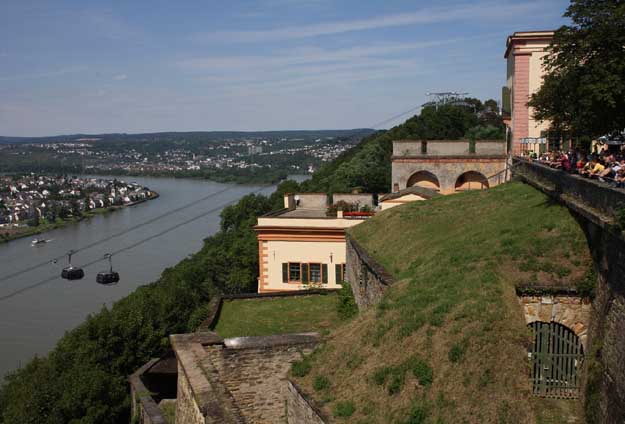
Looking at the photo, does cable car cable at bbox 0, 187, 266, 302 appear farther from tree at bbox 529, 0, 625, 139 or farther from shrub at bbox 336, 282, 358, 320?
tree at bbox 529, 0, 625, 139

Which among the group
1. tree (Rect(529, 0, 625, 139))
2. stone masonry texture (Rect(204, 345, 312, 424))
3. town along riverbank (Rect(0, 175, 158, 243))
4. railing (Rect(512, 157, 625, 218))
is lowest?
town along riverbank (Rect(0, 175, 158, 243))

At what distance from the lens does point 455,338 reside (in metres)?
9.98

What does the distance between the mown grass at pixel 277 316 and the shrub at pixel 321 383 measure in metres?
5.26

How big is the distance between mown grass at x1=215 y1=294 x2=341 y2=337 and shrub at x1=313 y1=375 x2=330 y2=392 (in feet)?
17.3

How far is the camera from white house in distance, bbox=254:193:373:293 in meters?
28.0

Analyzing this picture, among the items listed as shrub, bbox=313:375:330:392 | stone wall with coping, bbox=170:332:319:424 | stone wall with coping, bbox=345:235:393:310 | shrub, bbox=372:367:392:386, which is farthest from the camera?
stone wall with coping, bbox=345:235:393:310

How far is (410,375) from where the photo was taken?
9.68 meters

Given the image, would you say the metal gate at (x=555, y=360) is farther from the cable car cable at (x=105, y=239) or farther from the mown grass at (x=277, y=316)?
the cable car cable at (x=105, y=239)

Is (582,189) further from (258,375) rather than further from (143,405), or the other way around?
(143,405)

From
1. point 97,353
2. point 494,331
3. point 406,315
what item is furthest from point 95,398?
point 494,331

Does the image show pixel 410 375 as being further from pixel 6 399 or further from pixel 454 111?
pixel 454 111

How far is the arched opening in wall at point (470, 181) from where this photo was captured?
109ft

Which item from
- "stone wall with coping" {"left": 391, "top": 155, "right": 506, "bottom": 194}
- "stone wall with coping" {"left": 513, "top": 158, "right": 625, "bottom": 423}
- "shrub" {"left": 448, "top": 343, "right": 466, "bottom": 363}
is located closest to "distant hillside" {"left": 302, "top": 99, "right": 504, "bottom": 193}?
"stone wall with coping" {"left": 391, "top": 155, "right": 506, "bottom": 194}

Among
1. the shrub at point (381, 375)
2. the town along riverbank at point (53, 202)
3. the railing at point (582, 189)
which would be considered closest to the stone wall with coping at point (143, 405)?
the shrub at point (381, 375)
